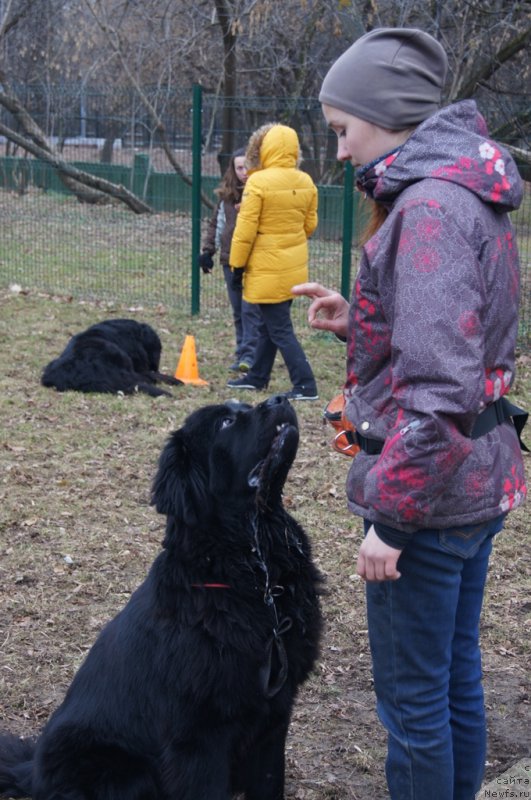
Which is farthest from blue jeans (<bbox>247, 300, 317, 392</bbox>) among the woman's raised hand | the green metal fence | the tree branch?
the tree branch

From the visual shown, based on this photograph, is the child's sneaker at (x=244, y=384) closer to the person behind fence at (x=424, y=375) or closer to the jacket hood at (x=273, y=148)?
the jacket hood at (x=273, y=148)

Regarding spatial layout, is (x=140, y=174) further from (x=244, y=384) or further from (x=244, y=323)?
(x=244, y=384)

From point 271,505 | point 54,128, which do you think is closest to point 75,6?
point 54,128

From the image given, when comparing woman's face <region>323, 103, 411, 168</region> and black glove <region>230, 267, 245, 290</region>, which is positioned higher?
woman's face <region>323, 103, 411, 168</region>

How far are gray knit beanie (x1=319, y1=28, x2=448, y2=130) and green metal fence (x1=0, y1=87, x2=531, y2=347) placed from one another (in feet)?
28.6

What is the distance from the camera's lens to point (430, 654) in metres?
2.21

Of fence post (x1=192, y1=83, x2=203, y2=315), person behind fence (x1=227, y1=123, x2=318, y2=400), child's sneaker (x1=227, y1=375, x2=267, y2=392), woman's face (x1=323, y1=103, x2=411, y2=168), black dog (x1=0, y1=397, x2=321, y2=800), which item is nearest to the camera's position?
woman's face (x1=323, y1=103, x2=411, y2=168)

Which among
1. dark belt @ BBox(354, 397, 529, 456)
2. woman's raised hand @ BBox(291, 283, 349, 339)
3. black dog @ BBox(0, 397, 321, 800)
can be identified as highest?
woman's raised hand @ BBox(291, 283, 349, 339)

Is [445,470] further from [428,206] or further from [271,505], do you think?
[271,505]

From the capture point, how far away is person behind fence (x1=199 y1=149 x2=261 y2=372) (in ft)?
27.7

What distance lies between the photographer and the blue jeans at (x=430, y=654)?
7.04 ft

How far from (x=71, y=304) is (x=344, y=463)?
A: 606 cm

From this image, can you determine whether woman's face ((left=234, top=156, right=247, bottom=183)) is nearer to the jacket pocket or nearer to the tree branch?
the tree branch

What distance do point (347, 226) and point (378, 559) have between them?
818cm
